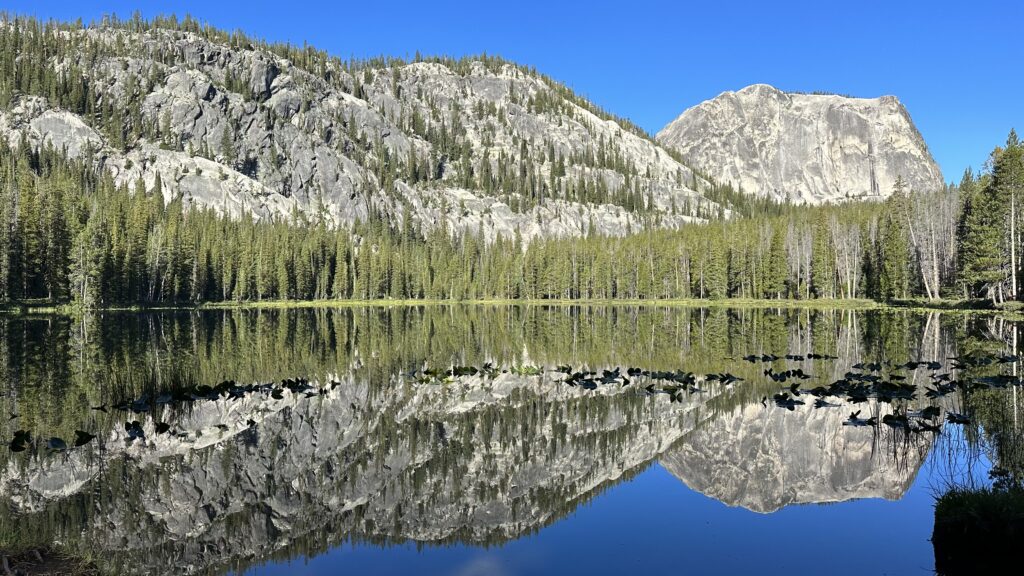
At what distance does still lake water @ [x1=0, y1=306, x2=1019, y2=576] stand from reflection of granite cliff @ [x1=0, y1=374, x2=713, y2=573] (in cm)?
6

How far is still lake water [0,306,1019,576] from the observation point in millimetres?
10430

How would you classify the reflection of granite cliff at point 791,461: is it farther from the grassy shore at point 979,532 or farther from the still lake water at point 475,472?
the grassy shore at point 979,532

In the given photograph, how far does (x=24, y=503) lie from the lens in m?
11.4

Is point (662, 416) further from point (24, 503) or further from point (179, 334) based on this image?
point (179, 334)

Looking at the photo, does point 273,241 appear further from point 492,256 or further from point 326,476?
point 326,476

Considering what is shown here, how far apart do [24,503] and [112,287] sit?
296 feet

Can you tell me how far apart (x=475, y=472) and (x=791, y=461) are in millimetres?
7441

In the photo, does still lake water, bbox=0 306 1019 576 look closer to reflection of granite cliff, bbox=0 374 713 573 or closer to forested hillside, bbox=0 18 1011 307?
reflection of granite cliff, bbox=0 374 713 573

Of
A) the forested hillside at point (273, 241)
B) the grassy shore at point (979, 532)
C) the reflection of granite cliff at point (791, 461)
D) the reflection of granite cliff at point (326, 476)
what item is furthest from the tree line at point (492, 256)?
the grassy shore at point (979, 532)

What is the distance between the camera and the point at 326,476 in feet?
47.1

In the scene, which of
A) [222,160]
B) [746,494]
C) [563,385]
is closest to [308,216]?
[222,160]

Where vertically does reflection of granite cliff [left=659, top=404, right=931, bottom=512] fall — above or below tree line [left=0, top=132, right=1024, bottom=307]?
below

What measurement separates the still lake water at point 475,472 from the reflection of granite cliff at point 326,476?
0.06 meters

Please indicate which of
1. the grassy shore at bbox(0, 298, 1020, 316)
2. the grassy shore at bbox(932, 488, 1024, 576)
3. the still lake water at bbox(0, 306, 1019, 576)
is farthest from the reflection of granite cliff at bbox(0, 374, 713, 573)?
the grassy shore at bbox(0, 298, 1020, 316)
